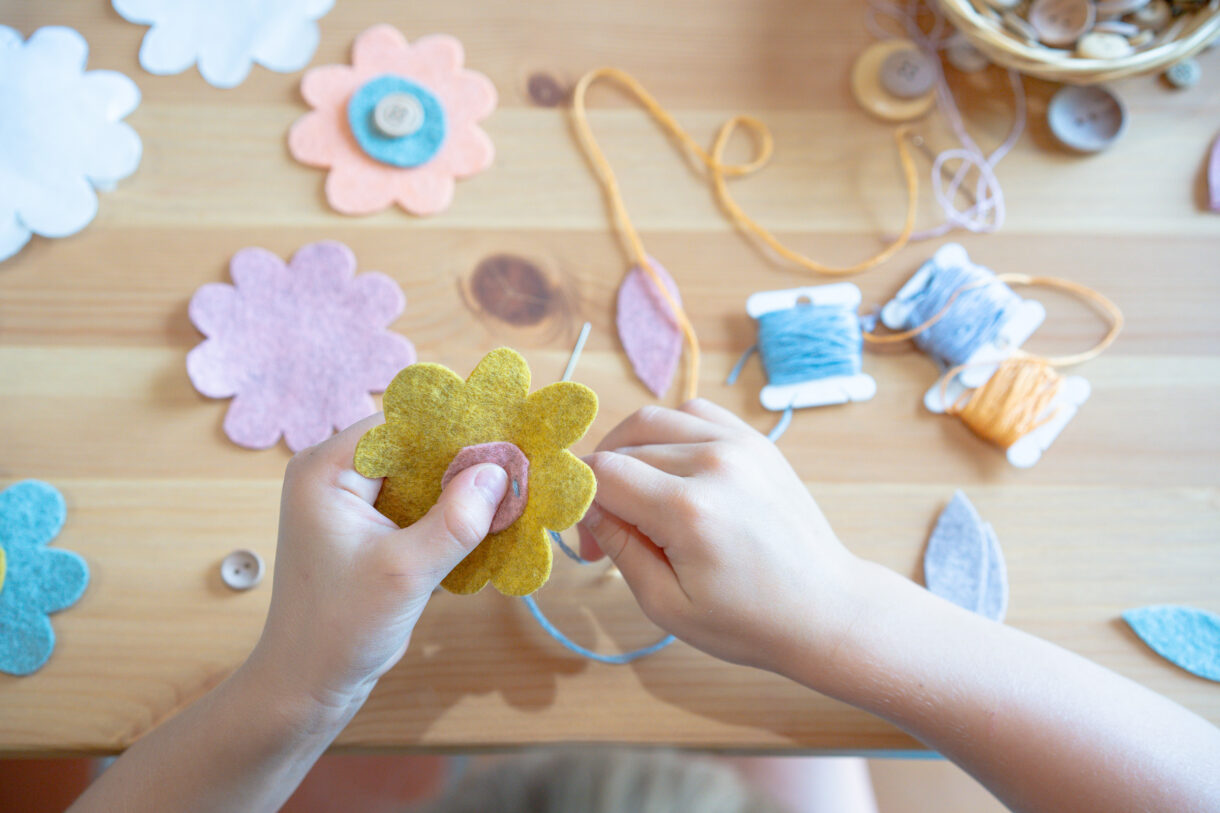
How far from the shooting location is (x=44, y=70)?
91 cm

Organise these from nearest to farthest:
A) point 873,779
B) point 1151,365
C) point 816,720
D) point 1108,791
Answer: point 1108,791 < point 816,720 < point 1151,365 < point 873,779

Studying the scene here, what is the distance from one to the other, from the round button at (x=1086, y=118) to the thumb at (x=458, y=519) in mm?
789

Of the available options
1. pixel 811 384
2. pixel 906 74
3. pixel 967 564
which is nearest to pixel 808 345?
pixel 811 384

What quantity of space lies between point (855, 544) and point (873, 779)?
551mm

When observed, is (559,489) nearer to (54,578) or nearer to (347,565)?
(347,565)

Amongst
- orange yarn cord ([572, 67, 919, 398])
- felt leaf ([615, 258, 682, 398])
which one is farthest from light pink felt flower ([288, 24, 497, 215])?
felt leaf ([615, 258, 682, 398])

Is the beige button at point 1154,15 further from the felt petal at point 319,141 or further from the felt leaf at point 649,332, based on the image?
the felt petal at point 319,141

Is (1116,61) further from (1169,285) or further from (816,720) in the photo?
(816,720)

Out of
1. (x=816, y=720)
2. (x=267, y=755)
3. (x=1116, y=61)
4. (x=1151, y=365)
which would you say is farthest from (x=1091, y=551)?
(x=267, y=755)

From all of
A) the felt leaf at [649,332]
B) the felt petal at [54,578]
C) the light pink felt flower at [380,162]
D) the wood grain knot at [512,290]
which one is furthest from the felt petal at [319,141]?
the felt petal at [54,578]

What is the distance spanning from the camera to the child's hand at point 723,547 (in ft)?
2.03

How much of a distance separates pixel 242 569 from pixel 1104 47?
1.07 meters

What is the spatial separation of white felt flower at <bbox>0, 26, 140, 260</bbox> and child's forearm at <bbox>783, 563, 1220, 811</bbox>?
0.90m

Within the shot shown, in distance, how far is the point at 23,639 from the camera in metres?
0.74
